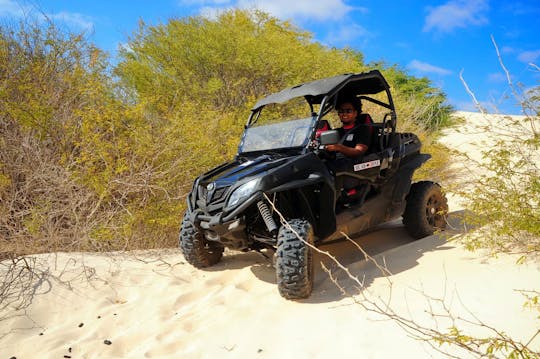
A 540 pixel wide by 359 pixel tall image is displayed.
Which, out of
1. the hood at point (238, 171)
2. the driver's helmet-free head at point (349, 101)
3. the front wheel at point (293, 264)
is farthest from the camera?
the driver's helmet-free head at point (349, 101)

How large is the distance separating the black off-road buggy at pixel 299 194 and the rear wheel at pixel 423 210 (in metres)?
0.01

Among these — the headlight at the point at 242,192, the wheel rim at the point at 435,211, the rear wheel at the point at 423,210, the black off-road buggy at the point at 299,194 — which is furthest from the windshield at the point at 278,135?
the wheel rim at the point at 435,211

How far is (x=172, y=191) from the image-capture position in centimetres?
652

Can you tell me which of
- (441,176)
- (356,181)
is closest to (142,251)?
(356,181)

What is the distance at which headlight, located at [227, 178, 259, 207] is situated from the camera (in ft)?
11.5

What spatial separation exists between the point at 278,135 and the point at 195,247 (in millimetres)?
1496

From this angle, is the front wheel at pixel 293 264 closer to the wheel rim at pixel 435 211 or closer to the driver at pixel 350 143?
the driver at pixel 350 143

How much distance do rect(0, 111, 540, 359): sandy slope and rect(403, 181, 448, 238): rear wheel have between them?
1.02ft

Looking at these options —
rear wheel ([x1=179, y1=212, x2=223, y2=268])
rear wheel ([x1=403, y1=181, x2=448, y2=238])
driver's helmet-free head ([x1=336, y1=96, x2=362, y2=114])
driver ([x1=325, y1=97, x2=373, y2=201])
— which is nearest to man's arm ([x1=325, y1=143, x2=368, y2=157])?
driver ([x1=325, y1=97, x2=373, y2=201])

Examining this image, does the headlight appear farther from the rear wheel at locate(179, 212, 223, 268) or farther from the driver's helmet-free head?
the driver's helmet-free head

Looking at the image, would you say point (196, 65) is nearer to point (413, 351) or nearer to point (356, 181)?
point (356, 181)

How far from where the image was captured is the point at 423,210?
16.6ft

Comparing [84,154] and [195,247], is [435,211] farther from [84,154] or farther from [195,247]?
[84,154]

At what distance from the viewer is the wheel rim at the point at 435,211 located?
525 centimetres
